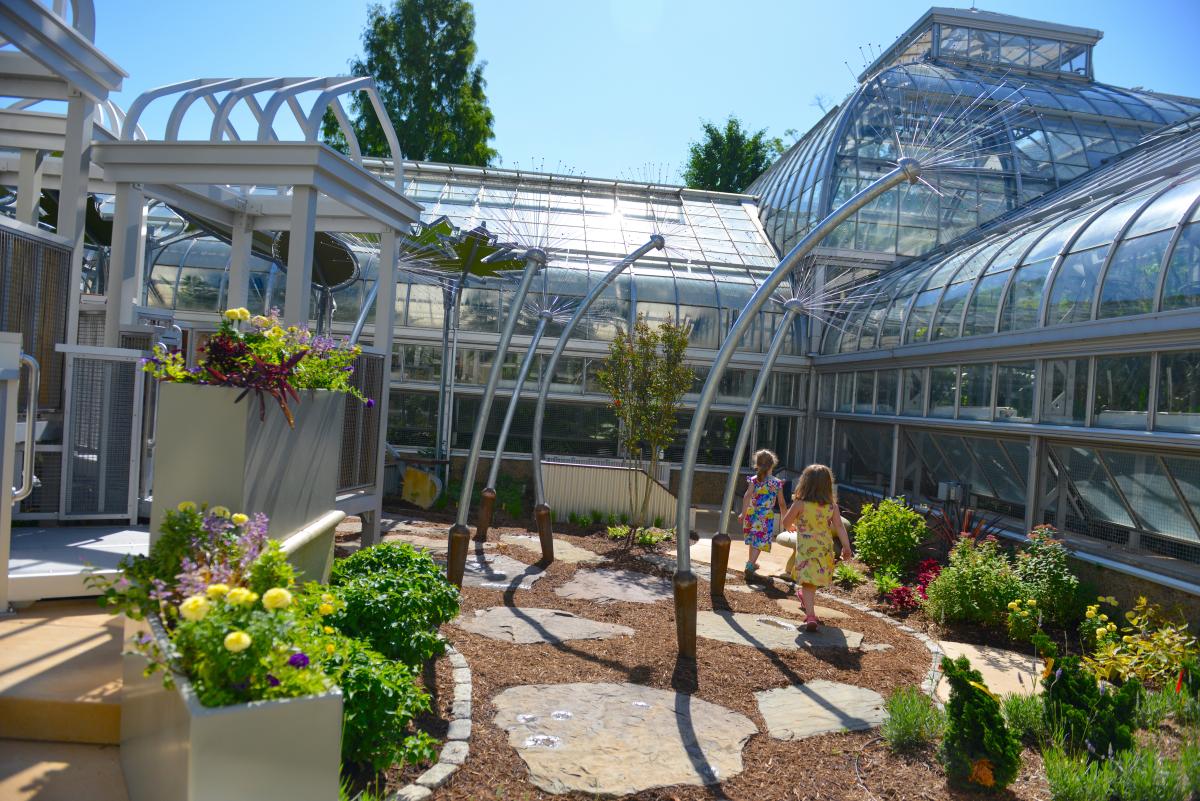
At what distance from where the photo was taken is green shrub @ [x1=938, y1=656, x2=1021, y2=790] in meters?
4.27

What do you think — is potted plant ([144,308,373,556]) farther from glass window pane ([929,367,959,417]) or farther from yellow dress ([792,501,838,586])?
glass window pane ([929,367,959,417])

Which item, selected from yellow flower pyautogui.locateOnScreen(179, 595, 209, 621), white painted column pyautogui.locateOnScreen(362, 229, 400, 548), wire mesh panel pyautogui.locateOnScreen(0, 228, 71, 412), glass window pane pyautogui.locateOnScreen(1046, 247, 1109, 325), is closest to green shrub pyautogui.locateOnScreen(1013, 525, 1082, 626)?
glass window pane pyautogui.locateOnScreen(1046, 247, 1109, 325)

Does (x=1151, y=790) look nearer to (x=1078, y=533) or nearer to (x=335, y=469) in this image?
(x=335, y=469)

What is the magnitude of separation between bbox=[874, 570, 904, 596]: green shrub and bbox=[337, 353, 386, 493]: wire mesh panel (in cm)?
564

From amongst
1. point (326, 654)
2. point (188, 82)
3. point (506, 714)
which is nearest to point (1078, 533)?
point (506, 714)

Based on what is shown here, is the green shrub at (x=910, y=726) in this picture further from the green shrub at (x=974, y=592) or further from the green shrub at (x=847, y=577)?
the green shrub at (x=847, y=577)

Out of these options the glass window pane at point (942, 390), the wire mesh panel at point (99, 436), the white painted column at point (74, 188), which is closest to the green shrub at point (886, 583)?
the glass window pane at point (942, 390)

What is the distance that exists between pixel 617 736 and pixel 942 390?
895 centimetres

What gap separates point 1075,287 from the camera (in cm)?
920

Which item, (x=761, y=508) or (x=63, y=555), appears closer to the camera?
(x=63, y=555)

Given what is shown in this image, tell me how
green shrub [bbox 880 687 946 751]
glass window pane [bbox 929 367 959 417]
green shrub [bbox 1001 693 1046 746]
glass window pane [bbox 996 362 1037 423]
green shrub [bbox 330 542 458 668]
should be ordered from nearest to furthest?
green shrub [bbox 330 542 458 668] → green shrub [bbox 880 687 946 751] → green shrub [bbox 1001 693 1046 746] → glass window pane [bbox 996 362 1037 423] → glass window pane [bbox 929 367 959 417]

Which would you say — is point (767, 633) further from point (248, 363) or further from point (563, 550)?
point (248, 363)

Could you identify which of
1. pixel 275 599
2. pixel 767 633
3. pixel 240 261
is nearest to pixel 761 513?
pixel 767 633

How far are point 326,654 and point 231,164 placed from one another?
15.8 feet
